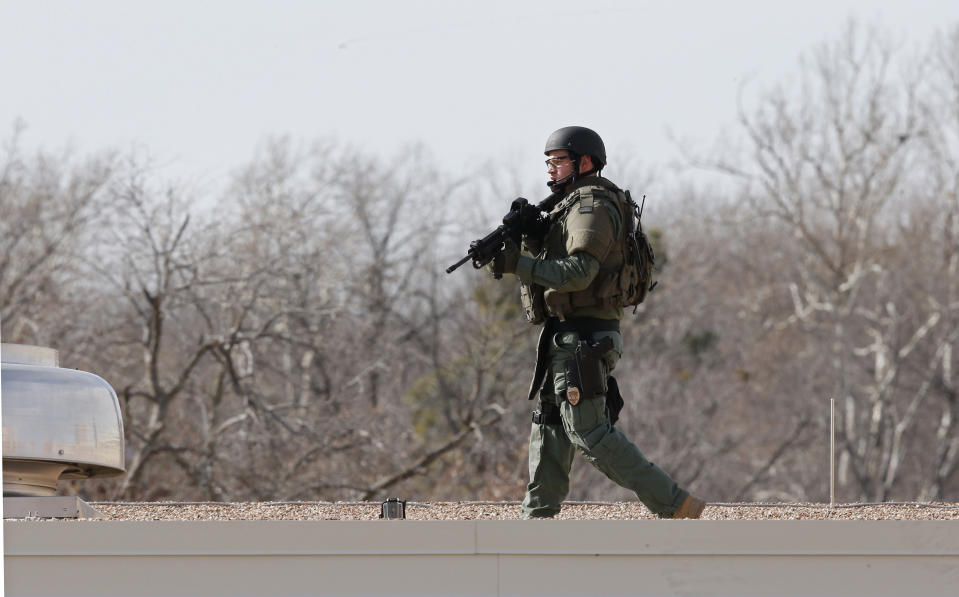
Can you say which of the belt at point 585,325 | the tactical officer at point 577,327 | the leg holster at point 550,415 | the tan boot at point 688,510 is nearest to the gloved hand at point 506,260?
the tactical officer at point 577,327

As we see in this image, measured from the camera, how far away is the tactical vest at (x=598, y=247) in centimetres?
645

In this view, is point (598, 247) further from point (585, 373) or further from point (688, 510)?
point (688, 510)

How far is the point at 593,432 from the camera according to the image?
6.39 metres

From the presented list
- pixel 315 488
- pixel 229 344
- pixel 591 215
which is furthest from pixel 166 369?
pixel 591 215

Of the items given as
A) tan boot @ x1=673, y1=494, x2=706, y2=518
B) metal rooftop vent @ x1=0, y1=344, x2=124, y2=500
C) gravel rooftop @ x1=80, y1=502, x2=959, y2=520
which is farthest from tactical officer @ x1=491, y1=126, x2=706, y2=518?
metal rooftop vent @ x1=0, y1=344, x2=124, y2=500

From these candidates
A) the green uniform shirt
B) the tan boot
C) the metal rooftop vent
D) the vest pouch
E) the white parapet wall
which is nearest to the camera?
the white parapet wall

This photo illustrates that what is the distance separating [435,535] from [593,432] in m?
1.31

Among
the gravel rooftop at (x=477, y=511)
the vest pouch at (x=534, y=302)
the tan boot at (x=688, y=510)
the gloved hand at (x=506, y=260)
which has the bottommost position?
the tan boot at (x=688, y=510)

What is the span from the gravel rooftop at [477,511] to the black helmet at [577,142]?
5.77 ft

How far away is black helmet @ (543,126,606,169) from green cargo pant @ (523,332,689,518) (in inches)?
31.0

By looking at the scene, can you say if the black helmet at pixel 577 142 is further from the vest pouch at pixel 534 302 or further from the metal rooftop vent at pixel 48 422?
the metal rooftop vent at pixel 48 422

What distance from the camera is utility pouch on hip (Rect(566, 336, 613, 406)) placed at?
6410mm

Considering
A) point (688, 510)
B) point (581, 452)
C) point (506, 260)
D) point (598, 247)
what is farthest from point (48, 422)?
point (688, 510)

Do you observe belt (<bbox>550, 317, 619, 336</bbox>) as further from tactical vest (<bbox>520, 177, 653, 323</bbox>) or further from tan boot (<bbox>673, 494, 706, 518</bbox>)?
tan boot (<bbox>673, 494, 706, 518</bbox>)
